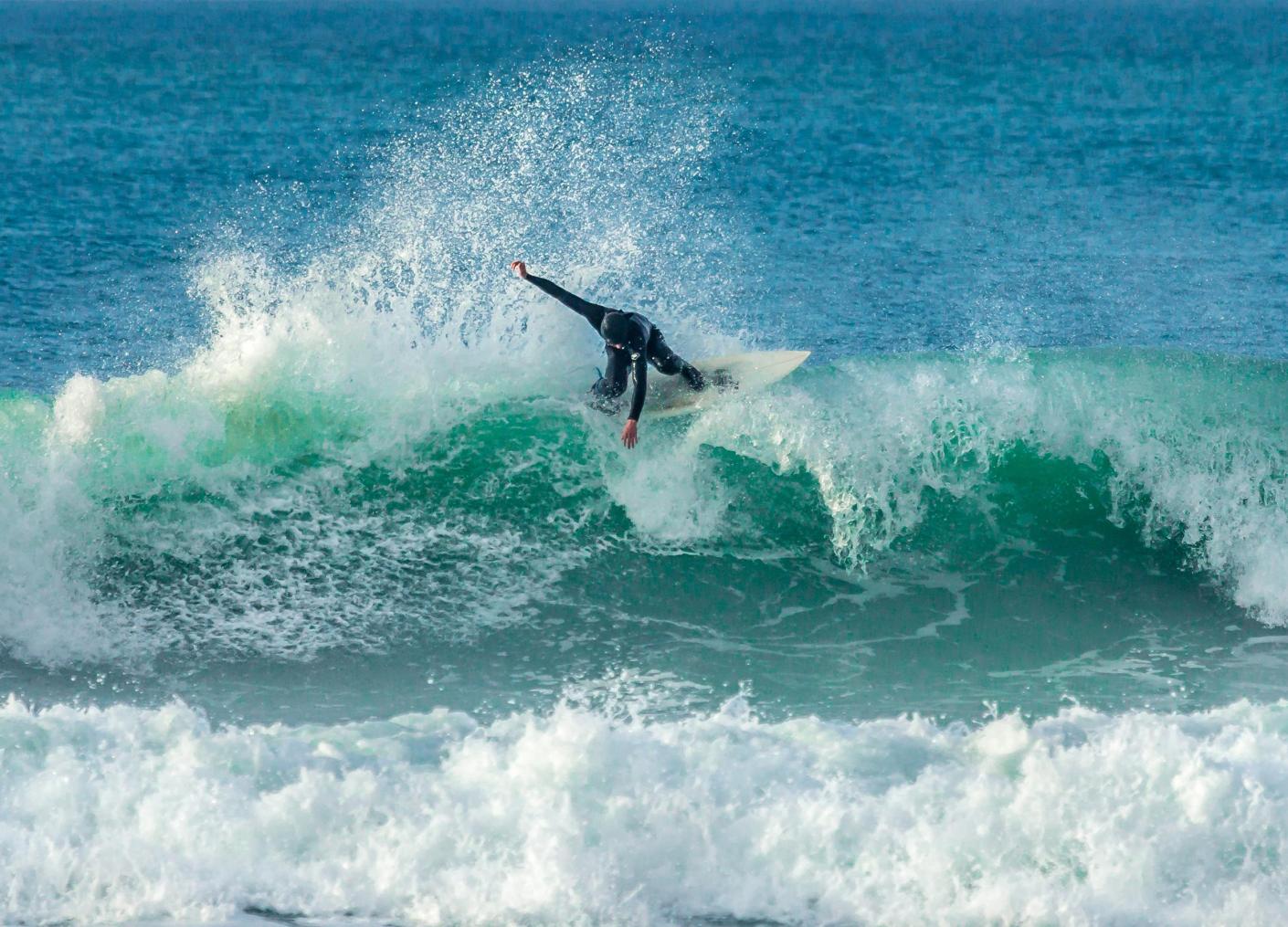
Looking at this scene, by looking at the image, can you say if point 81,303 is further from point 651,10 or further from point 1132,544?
point 651,10

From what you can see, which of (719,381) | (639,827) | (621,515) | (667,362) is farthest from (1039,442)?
(639,827)

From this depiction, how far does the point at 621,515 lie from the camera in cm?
1096

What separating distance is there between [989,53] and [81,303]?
196 feet

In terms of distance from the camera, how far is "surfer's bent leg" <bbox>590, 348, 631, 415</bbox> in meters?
10.8

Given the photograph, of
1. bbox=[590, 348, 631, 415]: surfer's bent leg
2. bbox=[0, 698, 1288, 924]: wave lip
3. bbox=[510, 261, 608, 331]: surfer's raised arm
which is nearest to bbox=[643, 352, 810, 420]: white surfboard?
bbox=[590, 348, 631, 415]: surfer's bent leg

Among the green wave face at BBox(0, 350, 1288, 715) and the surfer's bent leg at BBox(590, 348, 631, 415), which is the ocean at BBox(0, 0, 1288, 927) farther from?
the surfer's bent leg at BBox(590, 348, 631, 415)

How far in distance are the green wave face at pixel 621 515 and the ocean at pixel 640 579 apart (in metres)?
0.03

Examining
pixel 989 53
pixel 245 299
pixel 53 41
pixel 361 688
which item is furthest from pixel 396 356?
pixel 53 41

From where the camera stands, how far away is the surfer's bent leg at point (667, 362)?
10.9 metres

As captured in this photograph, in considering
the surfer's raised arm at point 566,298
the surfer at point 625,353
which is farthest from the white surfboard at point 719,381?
the surfer's raised arm at point 566,298

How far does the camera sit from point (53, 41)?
7762 cm

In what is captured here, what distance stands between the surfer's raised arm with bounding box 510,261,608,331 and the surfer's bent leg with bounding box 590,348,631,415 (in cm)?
27

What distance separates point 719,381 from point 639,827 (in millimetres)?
4960

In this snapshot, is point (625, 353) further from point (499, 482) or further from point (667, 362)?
point (499, 482)
